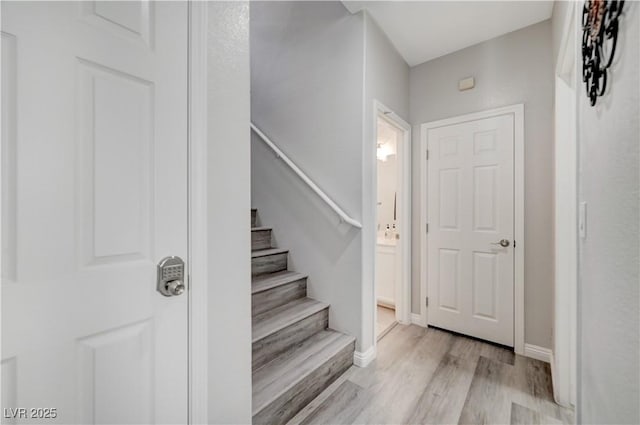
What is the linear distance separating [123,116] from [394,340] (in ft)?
8.60

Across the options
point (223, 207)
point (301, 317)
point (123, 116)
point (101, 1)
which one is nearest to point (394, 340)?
point (301, 317)

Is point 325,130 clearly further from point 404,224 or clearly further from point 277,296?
point 277,296

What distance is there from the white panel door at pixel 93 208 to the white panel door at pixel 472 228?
2437 mm

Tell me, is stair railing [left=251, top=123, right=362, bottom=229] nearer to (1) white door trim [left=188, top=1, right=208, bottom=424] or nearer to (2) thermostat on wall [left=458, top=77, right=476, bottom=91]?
(1) white door trim [left=188, top=1, right=208, bottom=424]

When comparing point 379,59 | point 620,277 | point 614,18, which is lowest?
point 620,277

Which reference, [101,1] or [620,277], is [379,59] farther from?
[620,277]

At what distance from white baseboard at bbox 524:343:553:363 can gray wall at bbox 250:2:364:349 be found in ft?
4.64

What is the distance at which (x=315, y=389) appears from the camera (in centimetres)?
179

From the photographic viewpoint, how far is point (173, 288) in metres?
0.91

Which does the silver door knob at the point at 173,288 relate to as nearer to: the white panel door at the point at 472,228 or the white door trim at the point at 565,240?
the white door trim at the point at 565,240

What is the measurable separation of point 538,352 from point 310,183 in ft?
7.55

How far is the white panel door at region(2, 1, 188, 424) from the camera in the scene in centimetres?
67

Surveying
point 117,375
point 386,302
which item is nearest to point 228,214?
point 117,375

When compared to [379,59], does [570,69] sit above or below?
below
